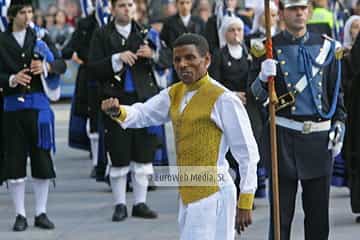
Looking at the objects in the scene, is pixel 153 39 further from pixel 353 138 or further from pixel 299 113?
pixel 299 113

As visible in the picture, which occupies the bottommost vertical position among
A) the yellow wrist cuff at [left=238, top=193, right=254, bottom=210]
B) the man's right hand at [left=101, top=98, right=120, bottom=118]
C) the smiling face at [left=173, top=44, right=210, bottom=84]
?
the yellow wrist cuff at [left=238, top=193, right=254, bottom=210]

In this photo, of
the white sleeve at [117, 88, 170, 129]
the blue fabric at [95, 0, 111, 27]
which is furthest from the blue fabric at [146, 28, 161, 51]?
the white sleeve at [117, 88, 170, 129]

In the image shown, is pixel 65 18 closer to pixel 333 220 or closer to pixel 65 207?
pixel 65 207

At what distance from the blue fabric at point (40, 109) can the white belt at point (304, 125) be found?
269 cm

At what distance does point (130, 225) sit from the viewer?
969cm

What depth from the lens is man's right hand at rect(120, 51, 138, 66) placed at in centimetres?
971

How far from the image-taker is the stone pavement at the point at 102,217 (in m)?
9.20

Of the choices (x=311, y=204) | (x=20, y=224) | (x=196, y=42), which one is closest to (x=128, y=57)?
(x=20, y=224)

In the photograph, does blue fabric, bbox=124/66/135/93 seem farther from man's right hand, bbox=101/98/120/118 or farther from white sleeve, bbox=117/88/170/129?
man's right hand, bbox=101/98/120/118

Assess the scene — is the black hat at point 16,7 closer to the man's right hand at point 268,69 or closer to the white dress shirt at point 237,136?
the man's right hand at point 268,69

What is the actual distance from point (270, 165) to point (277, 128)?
289 millimetres

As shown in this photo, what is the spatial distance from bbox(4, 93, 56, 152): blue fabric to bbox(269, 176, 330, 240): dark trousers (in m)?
2.73

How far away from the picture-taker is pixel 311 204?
7289 millimetres

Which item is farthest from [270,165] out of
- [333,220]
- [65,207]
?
[65,207]
